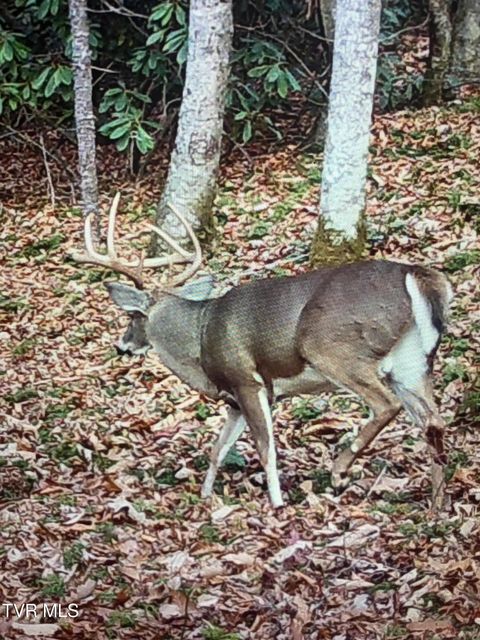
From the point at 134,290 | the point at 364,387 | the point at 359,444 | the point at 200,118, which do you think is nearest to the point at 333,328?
the point at 364,387

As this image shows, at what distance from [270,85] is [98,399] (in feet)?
15.2

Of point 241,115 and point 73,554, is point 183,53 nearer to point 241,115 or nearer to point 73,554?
point 241,115

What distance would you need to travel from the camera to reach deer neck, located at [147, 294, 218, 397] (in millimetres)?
6312

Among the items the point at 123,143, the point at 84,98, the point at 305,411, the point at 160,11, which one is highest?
the point at 160,11

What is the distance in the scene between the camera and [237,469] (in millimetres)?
6562

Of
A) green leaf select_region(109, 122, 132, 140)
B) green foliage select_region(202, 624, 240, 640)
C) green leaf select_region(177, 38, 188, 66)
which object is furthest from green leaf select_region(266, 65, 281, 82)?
green foliage select_region(202, 624, 240, 640)

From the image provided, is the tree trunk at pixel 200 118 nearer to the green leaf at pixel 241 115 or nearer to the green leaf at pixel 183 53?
the green leaf at pixel 183 53

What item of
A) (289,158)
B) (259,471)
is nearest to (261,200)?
(289,158)

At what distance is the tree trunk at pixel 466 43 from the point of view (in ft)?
39.5

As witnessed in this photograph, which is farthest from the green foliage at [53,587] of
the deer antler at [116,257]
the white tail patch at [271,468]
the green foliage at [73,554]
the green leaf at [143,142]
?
the green leaf at [143,142]

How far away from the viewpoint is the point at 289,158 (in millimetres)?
11602

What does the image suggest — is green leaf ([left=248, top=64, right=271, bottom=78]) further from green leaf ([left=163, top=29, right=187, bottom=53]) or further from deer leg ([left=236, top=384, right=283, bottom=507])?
deer leg ([left=236, top=384, right=283, bottom=507])

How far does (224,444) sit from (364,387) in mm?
977

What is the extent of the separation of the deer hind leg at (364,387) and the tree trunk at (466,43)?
23.5 ft
